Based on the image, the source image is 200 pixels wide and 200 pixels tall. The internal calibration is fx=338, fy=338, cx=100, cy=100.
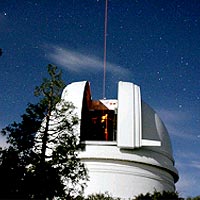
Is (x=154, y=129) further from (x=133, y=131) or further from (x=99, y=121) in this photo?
(x=99, y=121)

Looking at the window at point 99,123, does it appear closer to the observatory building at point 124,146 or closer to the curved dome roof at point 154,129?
the observatory building at point 124,146

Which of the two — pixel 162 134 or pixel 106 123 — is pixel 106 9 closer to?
pixel 106 123

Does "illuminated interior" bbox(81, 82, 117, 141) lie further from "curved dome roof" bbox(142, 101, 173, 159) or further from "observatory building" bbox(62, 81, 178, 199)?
"curved dome roof" bbox(142, 101, 173, 159)

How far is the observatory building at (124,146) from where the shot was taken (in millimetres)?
14898

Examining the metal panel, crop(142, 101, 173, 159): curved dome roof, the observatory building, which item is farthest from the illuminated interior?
crop(142, 101, 173, 159): curved dome roof

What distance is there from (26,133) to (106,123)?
749 cm

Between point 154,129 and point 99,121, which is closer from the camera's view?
point 154,129

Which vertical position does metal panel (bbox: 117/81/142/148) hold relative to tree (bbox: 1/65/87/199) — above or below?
above

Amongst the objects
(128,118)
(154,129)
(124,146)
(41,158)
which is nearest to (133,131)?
(128,118)

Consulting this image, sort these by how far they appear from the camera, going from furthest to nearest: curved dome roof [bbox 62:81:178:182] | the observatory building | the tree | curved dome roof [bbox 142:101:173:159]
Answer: curved dome roof [bbox 142:101:173:159] → curved dome roof [bbox 62:81:178:182] → the observatory building → the tree

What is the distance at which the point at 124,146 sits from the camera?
15.1 metres

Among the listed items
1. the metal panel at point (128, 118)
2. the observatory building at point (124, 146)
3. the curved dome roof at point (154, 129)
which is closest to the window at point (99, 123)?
the observatory building at point (124, 146)

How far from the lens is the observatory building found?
14.9m

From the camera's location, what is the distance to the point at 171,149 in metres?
18.6
